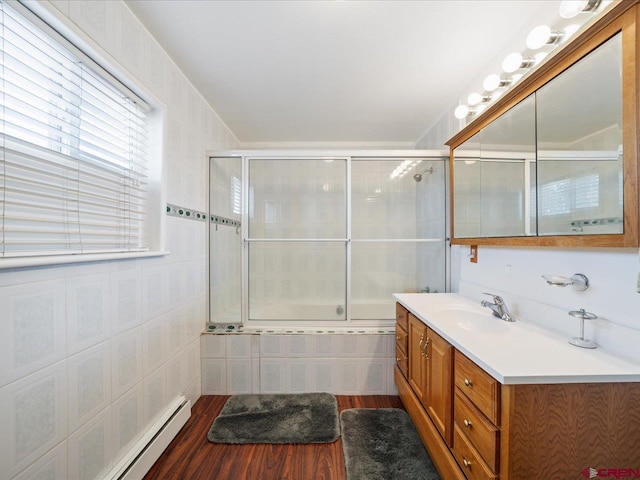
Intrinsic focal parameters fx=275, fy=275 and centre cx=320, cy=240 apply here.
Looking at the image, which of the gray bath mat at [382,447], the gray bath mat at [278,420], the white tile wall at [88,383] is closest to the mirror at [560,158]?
the gray bath mat at [382,447]

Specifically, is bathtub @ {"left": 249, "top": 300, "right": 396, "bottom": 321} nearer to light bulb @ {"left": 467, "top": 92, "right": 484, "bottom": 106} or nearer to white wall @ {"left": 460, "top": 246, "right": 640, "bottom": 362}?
white wall @ {"left": 460, "top": 246, "right": 640, "bottom": 362}

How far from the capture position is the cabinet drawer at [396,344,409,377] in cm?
183

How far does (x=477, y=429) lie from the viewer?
986mm

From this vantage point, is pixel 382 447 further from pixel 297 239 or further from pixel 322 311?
pixel 297 239

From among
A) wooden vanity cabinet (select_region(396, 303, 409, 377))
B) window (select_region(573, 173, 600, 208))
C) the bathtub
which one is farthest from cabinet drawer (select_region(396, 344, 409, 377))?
window (select_region(573, 173, 600, 208))

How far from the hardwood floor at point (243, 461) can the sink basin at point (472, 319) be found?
1000mm

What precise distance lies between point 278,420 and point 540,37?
2509mm

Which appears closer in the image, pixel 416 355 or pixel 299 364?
pixel 416 355

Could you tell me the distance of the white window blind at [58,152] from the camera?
86cm

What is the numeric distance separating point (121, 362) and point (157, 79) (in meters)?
1.51

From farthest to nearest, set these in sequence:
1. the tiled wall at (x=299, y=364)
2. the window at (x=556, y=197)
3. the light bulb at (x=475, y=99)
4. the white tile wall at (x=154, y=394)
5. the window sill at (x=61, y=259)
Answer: the tiled wall at (x=299, y=364), the light bulb at (x=475, y=99), the white tile wall at (x=154, y=394), the window at (x=556, y=197), the window sill at (x=61, y=259)

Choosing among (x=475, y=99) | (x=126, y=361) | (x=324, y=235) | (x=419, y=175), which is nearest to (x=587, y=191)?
(x=475, y=99)

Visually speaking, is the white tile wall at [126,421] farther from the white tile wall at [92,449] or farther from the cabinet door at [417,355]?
the cabinet door at [417,355]

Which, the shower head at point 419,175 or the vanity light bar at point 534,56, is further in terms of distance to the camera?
the shower head at point 419,175
